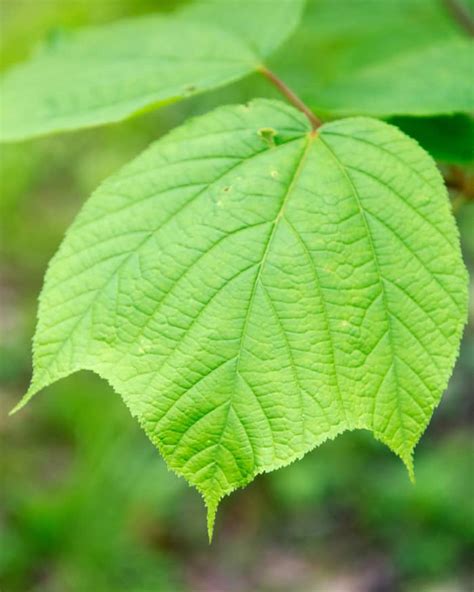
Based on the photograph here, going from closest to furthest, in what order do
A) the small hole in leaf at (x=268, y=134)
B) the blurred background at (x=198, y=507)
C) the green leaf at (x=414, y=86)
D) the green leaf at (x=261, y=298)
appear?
the green leaf at (x=261, y=298) < the small hole in leaf at (x=268, y=134) < the green leaf at (x=414, y=86) < the blurred background at (x=198, y=507)

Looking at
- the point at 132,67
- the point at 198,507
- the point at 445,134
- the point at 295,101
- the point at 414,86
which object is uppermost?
the point at 132,67

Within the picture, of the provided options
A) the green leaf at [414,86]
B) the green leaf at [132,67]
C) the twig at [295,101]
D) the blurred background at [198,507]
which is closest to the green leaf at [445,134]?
the green leaf at [414,86]

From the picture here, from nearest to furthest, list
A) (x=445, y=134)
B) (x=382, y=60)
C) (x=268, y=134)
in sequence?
1. (x=268, y=134)
2. (x=445, y=134)
3. (x=382, y=60)

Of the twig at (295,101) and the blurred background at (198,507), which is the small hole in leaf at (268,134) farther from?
the blurred background at (198,507)

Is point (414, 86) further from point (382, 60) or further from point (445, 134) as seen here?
point (382, 60)

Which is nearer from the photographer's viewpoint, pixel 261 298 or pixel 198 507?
pixel 261 298

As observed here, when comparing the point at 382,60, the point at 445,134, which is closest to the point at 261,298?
the point at 445,134
